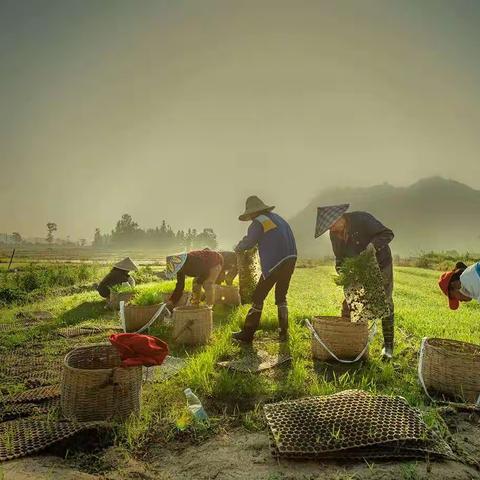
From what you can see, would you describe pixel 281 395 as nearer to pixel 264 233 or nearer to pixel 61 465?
pixel 61 465

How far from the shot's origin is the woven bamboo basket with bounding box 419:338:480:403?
454 centimetres

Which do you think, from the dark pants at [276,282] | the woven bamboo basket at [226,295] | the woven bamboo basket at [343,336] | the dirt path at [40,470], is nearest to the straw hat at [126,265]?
the woven bamboo basket at [226,295]

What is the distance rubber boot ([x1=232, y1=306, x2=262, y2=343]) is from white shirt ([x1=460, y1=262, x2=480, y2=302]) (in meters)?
4.00

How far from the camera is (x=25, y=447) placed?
3.34 metres

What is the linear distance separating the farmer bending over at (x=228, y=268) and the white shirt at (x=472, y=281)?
864 centimetres

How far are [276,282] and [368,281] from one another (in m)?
1.69

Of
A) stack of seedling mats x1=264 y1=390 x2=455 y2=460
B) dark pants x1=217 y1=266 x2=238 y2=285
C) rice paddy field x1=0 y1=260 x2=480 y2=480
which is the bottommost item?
rice paddy field x1=0 y1=260 x2=480 y2=480

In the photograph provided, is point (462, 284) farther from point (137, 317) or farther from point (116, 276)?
point (116, 276)

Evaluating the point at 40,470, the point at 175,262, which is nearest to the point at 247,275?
the point at 175,262

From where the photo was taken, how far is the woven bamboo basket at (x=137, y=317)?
7.95m

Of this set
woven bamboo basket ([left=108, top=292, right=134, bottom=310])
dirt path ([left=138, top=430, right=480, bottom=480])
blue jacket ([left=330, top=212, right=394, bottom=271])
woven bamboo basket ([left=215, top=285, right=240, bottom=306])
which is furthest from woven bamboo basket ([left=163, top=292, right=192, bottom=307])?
dirt path ([left=138, top=430, right=480, bottom=480])

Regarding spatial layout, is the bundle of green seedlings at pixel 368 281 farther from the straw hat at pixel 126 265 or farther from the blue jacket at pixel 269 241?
the straw hat at pixel 126 265

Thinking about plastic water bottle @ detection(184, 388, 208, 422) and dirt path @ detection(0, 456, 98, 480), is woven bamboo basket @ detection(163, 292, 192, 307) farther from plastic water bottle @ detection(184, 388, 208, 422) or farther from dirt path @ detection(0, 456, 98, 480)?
dirt path @ detection(0, 456, 98, 480)

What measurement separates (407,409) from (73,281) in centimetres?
1823
